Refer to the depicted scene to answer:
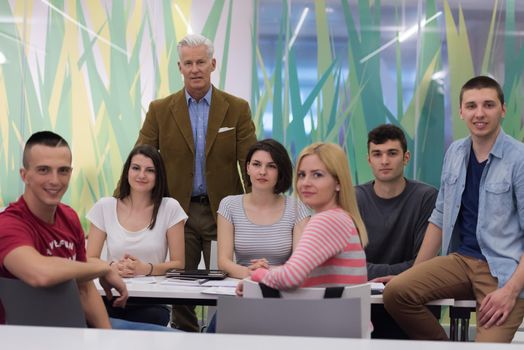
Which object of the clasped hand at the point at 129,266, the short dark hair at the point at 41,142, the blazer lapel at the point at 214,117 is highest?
the blazer lapel at the point at 214,117

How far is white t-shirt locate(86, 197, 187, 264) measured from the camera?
133 inches

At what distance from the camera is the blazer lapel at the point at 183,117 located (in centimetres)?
398

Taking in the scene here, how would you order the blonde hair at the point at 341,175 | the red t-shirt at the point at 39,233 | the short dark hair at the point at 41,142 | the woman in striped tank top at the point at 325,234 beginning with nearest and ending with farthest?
the red t-shirt at the point at 39,233, the woman in striped tank top at the point at 325,234, the short dark hair at the point at 41,142, the blonde hair at the point at 341,175

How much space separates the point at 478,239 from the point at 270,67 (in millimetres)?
2662

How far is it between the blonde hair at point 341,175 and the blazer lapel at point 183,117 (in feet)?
4.97

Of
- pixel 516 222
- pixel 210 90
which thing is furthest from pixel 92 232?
pixel 516 222

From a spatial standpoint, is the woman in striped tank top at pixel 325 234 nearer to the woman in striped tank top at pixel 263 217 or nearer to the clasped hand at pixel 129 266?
the woman in striped tank top at pixel 263 217

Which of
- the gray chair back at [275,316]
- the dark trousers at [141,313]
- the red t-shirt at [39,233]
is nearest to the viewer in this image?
the gray chair back at [275,316]

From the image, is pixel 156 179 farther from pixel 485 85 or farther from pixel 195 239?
pixel 485 85

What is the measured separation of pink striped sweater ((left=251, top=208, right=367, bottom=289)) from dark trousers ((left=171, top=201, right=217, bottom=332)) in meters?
1.60

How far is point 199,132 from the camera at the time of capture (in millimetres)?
4031

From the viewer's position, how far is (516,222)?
3123mm

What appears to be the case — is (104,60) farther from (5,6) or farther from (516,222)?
(516,222)

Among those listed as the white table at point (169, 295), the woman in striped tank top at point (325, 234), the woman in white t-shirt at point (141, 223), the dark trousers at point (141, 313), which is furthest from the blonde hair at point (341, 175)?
the dark trousers at point (141, 313)
